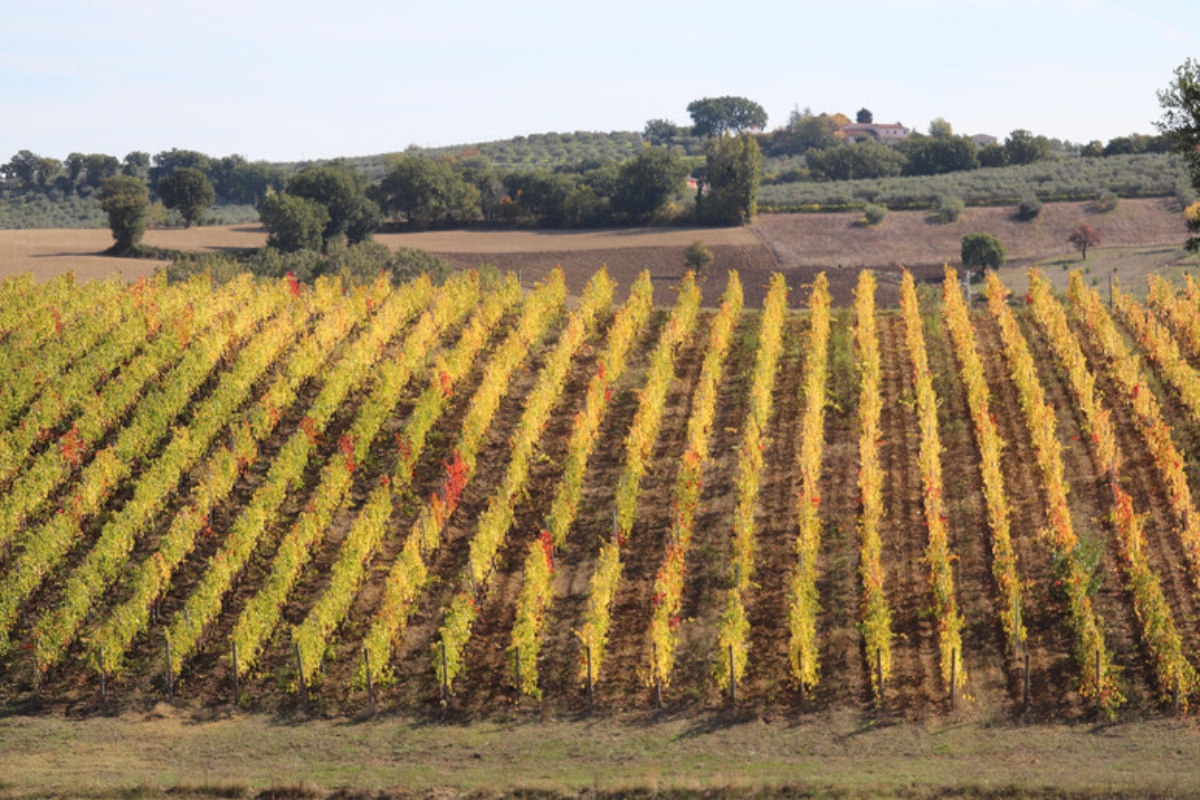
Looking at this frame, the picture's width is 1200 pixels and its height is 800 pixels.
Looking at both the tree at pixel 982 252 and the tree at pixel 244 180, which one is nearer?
the tree at pixel 982 252

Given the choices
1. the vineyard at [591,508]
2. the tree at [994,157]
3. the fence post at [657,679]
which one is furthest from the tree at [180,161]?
the fence post at [657,679]

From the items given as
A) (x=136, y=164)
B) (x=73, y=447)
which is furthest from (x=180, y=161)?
(x=73, y=447)

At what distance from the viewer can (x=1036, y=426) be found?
3750 cm

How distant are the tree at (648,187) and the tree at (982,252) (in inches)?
1044

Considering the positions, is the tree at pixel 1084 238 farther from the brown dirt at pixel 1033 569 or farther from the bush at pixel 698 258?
the brown dirt at pixel 1033 569

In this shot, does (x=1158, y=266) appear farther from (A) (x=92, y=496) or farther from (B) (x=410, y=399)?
(A) (x=92, y=496)

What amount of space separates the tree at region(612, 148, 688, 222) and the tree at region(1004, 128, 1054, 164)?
42.5m

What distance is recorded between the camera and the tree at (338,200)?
89.6m

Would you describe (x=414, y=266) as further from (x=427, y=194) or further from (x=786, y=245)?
(x=427, y=194)

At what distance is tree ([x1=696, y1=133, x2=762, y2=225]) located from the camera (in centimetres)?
9788

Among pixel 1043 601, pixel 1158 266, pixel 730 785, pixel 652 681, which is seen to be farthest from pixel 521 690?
pixel 1158 266

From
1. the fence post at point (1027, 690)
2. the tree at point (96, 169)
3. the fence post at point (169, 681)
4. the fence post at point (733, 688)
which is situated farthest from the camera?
the tree at point (96, 169)

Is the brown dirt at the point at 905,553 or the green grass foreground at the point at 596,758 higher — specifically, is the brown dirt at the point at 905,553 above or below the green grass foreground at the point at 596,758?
above

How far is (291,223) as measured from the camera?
275 ft
